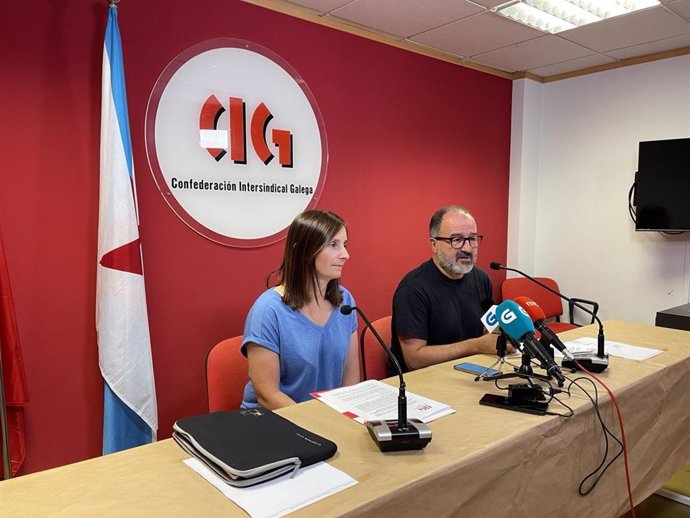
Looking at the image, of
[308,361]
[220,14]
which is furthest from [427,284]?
[220,14]

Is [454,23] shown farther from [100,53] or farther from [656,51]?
[100,53]

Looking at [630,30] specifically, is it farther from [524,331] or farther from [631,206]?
[524,331]

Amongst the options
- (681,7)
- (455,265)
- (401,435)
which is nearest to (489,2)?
(681,7)

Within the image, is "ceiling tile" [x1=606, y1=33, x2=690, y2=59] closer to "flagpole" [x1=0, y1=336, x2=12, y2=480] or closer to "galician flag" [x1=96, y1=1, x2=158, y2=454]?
"galician flag" [x1=96, y1=1, x2=158, y2=454]

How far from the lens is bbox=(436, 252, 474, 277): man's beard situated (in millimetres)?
2287

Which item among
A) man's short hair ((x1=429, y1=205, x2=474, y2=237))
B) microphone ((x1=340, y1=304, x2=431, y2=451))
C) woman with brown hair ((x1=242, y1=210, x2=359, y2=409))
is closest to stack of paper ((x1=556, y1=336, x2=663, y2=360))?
man's short hair ((x1=429, y1=205, x2=474, y2=237))

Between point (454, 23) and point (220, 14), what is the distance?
133 centimetres

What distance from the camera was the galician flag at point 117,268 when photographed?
211 cm

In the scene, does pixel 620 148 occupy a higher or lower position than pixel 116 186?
higher

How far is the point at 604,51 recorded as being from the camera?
355 cm

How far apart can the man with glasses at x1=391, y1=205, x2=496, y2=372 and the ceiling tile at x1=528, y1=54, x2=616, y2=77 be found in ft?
7.23

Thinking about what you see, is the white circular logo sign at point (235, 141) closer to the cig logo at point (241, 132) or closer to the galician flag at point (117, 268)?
the cig logo at point (241, 132)

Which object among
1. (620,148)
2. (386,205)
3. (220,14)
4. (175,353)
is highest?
(220,14)

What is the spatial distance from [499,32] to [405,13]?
2.20 feet
